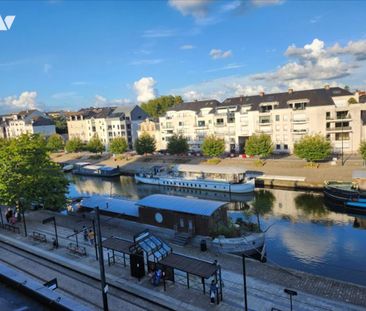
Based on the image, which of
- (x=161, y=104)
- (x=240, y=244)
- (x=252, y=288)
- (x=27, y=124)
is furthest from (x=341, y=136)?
(x=27, y=124)

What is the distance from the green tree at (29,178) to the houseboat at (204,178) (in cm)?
2441

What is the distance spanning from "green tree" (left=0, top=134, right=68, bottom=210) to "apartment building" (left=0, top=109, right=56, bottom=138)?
96.7 metres

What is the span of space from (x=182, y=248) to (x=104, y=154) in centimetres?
7837

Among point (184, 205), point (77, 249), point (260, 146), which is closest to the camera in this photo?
point (77, 249)

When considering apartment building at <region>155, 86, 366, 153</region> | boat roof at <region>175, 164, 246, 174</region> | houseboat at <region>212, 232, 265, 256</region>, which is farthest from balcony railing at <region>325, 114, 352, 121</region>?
houseboat at <region>212, 232, 265, 256</region>


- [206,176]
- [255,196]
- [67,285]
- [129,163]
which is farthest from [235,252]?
[129,163]

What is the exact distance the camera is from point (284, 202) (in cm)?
4472

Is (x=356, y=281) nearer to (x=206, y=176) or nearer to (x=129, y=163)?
(x=206, y=176)

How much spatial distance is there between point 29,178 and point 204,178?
1139 inches

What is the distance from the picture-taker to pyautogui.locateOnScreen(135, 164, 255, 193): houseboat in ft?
169

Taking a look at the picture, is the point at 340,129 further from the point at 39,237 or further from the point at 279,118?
the point at 39,237

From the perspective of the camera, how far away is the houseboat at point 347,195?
39.4 meters

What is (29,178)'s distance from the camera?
34.0 m

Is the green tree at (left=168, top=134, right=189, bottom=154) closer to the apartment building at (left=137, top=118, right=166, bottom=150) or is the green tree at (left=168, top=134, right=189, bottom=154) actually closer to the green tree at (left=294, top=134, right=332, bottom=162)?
the apartment building at (left=137, top=118, right=166, bottom=150)
